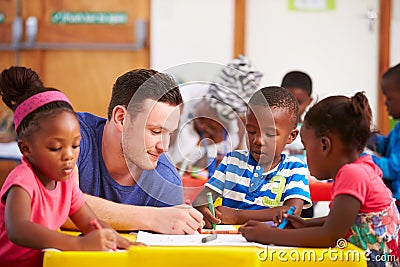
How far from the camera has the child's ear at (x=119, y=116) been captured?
1677 mm

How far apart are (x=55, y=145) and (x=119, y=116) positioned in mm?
393

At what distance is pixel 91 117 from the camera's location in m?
1.82

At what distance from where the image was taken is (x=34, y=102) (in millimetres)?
1340

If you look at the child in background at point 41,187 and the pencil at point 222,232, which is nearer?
the child in background at point 41,187

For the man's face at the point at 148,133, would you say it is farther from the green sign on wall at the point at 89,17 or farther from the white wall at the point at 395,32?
the white wall at the point at 395,32

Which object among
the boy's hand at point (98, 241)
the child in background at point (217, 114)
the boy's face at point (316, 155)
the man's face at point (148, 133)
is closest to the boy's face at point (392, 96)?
the child in background at point (217, 114)

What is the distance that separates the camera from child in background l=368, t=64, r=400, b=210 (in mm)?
2881

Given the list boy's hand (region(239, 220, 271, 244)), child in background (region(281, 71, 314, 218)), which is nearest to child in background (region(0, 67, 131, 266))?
boy's hand (region(239, 220, 271, 244))

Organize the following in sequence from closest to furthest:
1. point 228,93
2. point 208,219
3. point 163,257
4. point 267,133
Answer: point 163,257 < point 208,219 < point 267,133 < point 228,93

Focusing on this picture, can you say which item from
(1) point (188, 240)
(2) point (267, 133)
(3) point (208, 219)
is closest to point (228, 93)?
(2) point (267, 133)

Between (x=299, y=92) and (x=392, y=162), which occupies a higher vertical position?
(x=299, y=92)

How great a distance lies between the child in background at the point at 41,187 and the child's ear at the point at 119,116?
30cm

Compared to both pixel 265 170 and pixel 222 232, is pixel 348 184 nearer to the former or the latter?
pixel 222 232

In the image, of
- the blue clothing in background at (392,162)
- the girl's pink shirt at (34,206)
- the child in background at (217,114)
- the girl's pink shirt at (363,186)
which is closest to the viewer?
the girl's pink shirt at (34,206)
